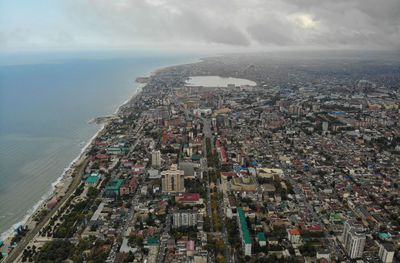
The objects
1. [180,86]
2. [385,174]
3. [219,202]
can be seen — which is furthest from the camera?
[180,86]

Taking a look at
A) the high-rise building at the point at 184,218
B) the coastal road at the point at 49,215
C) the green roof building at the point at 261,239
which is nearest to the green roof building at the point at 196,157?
the coastal road at the point at 49,215

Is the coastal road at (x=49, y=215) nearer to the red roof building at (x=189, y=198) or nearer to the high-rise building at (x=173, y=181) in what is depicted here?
the high-rise building at (x=173, y=181)

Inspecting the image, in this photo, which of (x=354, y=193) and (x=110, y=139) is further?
(x=110, y=139)

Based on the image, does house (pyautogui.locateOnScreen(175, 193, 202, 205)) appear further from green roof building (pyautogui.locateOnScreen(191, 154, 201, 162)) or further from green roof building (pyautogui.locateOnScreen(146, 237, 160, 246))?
green roof building (pyautogui.locateOnScreen(191, 154, 201, 162))

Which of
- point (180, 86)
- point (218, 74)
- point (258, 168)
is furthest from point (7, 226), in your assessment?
point (218, 74)

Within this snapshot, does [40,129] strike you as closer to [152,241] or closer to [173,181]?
[173,181]

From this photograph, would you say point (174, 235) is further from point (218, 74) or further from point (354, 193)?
point (218, 74)
